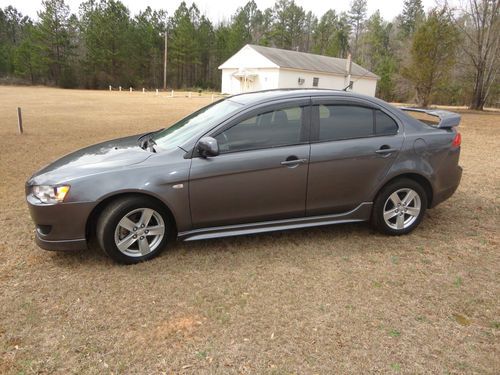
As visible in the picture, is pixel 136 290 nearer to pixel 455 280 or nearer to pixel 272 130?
pixel 272 130

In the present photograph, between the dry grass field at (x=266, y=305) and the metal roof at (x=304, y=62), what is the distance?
3696 cm

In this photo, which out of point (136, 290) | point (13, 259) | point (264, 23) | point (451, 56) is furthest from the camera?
point (264, 23)

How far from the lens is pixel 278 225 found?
396cm

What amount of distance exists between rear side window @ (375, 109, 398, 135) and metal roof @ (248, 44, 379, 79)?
36.3 metres

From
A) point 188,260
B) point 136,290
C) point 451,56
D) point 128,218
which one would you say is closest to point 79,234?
point 128,218

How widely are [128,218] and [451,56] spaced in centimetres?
2688

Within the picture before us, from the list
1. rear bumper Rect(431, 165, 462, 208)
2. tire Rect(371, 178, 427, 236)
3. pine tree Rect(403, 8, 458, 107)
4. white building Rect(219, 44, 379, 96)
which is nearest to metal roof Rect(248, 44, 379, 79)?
white building Rect(219, 44, 379, 96)

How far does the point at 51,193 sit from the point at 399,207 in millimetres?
3548

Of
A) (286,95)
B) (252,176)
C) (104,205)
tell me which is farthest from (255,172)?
(104,205)

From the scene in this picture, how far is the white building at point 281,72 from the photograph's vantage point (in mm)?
39719

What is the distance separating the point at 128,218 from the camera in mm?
3562

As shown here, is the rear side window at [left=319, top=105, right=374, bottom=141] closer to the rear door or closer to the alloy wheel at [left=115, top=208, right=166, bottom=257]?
the rear door

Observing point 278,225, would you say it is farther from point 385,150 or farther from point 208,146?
point 385,150

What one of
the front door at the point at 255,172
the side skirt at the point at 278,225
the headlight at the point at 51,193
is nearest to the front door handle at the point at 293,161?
the front door at the point at 255,172
